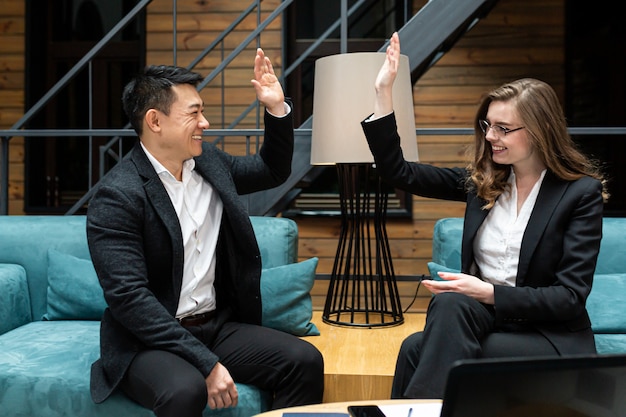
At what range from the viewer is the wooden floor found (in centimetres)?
191

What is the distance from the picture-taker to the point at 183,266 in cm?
178

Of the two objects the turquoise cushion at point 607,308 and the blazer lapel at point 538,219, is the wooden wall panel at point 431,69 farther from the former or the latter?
the blazer lapel at point 538,219

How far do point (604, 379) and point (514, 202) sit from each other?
1097 millimetres

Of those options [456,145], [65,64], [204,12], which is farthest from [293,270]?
[65,64]

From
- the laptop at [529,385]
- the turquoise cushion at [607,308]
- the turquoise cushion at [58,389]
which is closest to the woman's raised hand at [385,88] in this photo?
the turquoise cushion at [58,389]

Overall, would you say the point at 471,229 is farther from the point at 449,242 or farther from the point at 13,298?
the point at 13,298

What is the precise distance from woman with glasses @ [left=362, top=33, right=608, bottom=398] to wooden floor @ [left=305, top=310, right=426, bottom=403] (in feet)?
0.63

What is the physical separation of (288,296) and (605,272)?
1185 millimetres

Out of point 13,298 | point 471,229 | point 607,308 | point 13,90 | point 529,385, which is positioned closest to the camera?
point 529,385

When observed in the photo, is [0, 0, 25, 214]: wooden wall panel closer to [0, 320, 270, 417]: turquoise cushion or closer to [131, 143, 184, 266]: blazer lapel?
[0, 320, 270, 417]: turquoise cushion

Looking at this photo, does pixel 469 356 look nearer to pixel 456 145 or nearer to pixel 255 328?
pixel 255 328

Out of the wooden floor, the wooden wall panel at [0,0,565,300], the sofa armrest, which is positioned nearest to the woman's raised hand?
the wooden floor

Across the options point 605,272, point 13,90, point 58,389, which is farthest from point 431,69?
point 58,389

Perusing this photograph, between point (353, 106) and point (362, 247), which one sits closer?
point (353, 106)
